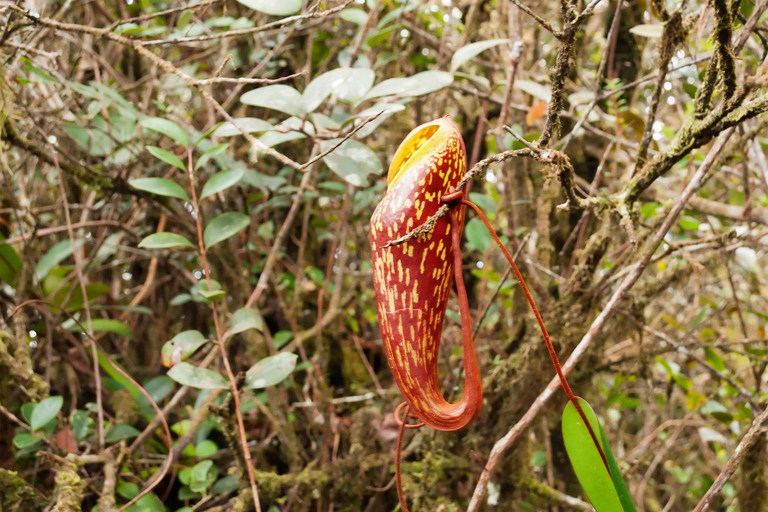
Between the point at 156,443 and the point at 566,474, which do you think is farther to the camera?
the point at 566,474

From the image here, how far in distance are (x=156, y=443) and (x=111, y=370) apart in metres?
0.18

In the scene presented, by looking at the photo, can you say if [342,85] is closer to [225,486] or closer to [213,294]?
[213,294]

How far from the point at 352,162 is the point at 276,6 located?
295 millimetres

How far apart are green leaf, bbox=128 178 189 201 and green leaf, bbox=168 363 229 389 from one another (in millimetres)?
278

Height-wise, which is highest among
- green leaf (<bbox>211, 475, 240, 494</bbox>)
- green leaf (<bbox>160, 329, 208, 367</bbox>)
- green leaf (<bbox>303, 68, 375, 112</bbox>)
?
green leaf (<bbox>303, 68, 375, 112</bbox>)

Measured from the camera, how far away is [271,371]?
0.85 meters

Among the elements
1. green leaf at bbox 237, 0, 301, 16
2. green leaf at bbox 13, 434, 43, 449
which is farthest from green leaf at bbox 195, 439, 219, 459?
green leaf at bbox 237, 0, 301, 16

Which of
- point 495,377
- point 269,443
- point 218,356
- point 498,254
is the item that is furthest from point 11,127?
point 498,254

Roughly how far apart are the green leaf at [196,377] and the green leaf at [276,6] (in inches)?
22.6

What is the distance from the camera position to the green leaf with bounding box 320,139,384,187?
2.72 ft

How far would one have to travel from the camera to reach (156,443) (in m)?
1.12

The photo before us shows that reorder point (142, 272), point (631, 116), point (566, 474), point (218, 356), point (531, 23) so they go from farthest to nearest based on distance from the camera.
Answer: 1. point (531, 23)
2. point (142, 272)
3. point (566, 474)
4. point (218, 356)
5. point (631, 116)

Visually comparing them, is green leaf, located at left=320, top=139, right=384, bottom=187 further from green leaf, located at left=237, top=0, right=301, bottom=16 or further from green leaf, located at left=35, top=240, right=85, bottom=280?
green leaf, located at left=35, top=240, right=85, bottom=280

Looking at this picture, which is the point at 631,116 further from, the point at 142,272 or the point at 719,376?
the point at 142,272
